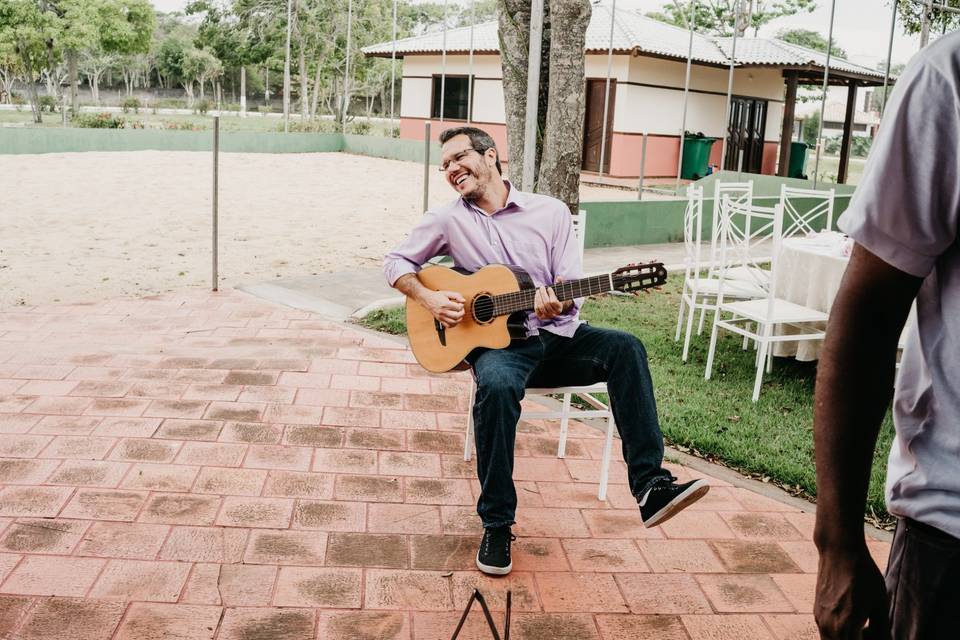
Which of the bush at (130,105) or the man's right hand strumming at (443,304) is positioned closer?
the man's right hand strumming at (443,304)

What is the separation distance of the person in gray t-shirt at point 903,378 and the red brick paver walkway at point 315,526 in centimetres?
174

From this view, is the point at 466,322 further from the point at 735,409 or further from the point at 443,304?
the point at 735,409

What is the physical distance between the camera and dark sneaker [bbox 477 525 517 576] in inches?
122

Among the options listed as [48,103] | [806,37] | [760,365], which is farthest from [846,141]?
[806,37]

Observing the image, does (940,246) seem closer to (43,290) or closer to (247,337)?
(247,337)

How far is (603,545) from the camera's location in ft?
11.2

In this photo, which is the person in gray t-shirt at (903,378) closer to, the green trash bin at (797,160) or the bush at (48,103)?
the green trash bin at (797,160)

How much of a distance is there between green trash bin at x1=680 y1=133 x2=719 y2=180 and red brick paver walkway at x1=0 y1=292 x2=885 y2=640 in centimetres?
1754

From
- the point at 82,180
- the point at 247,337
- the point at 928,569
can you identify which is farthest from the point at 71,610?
the point at 82,180

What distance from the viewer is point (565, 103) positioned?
21.1 ft

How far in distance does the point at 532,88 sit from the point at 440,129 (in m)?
18.2

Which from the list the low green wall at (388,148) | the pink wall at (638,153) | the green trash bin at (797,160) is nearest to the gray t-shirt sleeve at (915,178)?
the pink wall at (638,153)

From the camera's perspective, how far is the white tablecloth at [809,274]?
5406mm

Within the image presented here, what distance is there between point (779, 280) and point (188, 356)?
3.78m
